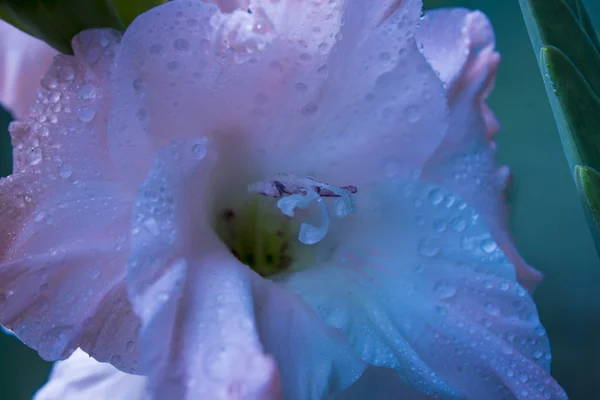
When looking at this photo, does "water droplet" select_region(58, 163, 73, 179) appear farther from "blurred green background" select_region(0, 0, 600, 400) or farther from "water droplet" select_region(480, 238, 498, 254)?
"blurred green background" select_region(0, 0, 600, 400)

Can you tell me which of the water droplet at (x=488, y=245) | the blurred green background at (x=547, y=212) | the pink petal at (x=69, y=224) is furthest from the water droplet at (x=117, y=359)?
the blurred green background at (x=547, y=212)

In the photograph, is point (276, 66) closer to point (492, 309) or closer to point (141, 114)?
point (141, 114)

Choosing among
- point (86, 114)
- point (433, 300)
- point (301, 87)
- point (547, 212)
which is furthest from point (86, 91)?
point (547, 212)

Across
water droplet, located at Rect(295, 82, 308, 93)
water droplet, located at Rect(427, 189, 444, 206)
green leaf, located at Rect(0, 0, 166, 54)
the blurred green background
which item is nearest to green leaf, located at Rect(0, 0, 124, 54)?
green leaf, located at Rect(0, 0, 166, 54)

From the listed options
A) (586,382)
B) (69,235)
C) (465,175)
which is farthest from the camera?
(586,382)

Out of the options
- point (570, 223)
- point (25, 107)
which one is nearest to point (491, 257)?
point (25, 107)

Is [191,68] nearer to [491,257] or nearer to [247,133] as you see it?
[247,133]
